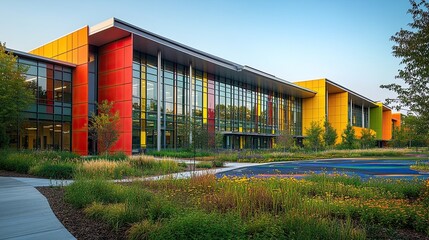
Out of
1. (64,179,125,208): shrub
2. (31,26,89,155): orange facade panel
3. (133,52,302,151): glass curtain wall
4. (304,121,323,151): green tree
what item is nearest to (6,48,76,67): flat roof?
(31,26,89,155): orange facade panel

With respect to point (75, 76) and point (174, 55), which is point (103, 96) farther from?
point (174, 55)

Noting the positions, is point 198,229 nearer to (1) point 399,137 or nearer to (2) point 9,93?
(2) point 9,93

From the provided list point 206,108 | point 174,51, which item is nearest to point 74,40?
point 174,51

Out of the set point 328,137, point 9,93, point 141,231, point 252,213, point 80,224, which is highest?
point 9,93

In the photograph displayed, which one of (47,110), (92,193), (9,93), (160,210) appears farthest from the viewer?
(47,110)

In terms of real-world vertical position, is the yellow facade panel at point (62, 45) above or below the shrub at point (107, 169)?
above

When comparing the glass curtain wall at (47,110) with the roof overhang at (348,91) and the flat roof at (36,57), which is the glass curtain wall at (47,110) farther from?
the roof overhang at (348,91)

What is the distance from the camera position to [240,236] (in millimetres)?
4590

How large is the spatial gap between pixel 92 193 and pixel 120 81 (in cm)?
2448

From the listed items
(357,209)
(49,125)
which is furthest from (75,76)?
(357,209)

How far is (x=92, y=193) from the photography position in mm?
7816

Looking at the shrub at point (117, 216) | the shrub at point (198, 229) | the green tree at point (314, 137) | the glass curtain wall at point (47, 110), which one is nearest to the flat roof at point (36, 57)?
the glass curtain wall at point (47, 110)

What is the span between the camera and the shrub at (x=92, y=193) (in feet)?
23.9

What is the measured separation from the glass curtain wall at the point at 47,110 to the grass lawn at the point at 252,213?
2457 centimetres
